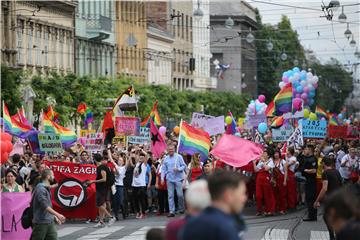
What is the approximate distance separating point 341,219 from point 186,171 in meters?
18.4

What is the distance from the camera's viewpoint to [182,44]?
103750 millimetres

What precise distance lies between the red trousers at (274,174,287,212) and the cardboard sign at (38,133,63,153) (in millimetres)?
5382

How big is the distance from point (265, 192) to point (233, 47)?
101952mm

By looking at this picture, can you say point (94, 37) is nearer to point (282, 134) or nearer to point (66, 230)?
point (282, 134)

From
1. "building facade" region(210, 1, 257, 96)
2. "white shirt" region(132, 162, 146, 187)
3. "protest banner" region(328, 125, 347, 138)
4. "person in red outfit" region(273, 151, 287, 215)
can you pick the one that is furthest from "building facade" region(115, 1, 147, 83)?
"person in red outfit" region(273, 151, 287, 215)

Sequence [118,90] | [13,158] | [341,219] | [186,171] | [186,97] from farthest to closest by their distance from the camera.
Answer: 1. [186,97]
2. [118,90]
3. [186,171]
4. [13,158]
5. [341,219]

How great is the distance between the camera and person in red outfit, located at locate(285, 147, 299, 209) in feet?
88.9

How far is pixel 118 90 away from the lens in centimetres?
6122

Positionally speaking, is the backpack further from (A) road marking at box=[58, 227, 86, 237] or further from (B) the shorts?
(A) road marking at box=[58, 227, 86, 237]

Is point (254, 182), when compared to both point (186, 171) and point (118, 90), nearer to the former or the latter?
point (186, 171)

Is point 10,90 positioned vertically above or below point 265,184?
above

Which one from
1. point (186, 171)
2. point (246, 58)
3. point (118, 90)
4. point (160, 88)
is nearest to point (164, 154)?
point (186, 171)

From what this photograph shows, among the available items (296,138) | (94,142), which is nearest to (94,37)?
(94,142)

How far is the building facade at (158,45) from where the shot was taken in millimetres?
89944
